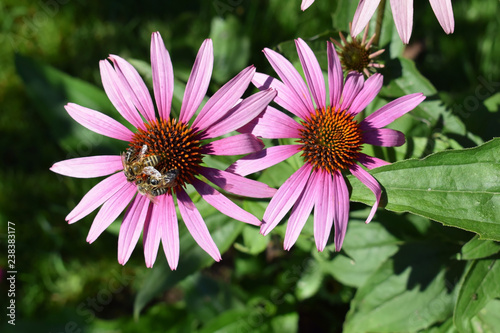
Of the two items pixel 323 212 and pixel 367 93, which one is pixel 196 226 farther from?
pixel 367 93

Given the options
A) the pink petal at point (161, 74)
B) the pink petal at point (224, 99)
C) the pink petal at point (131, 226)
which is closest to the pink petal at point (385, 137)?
the pink petal at point (224, 99)

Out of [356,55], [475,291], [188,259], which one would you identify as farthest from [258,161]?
[475,291]

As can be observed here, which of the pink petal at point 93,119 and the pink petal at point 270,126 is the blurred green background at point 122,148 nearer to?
the pink petal at point 93,119

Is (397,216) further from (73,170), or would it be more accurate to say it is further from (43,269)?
(43,269)

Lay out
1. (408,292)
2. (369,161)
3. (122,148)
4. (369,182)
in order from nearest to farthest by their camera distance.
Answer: (369,182)
(369,161)
(408,292)
(122,148)

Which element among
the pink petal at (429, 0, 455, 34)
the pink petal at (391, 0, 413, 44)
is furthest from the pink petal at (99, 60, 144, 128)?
the pink petal at (429, 0, 455, 34)
